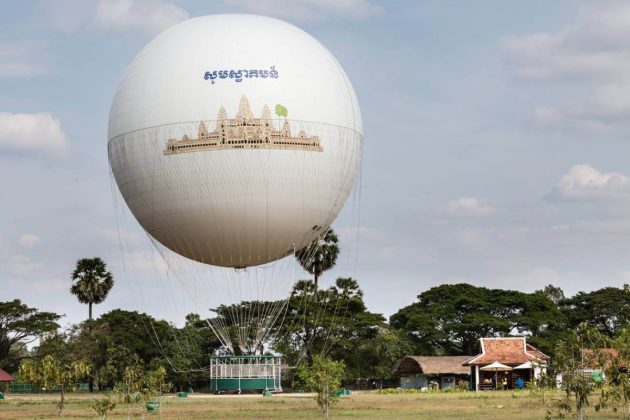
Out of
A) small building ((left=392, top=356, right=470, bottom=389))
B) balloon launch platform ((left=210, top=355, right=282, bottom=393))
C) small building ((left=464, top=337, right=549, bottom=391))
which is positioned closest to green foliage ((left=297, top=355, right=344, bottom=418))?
balloon launch platform ((left=210, top=355, right=282, bottom=393))

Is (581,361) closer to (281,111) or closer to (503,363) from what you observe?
(281,111)

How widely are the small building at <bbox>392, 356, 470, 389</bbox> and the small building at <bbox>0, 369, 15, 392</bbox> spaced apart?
1415 inches

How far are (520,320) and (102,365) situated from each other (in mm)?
40783

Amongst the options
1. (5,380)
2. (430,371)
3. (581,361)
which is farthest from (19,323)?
(581,361)

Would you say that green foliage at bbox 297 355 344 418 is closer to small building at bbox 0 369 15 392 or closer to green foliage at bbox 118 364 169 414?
green foliage at bbox 118 364 169 414

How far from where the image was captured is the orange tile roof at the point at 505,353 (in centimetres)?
8050

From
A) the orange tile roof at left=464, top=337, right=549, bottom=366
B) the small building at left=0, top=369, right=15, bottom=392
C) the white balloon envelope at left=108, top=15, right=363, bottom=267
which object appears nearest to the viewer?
the white balloon envelope at left=108, top=15, right=363, bottom=267

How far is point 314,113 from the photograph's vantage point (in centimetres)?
4744

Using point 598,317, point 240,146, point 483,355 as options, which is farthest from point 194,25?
point 598,317

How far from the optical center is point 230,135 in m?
45.7

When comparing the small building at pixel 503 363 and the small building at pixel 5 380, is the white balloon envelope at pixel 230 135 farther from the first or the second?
the small building at pixel 5 380

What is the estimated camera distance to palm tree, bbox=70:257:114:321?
99.6 metres

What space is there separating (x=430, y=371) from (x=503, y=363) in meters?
6.84

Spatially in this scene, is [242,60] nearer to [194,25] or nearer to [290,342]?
[194,25]
